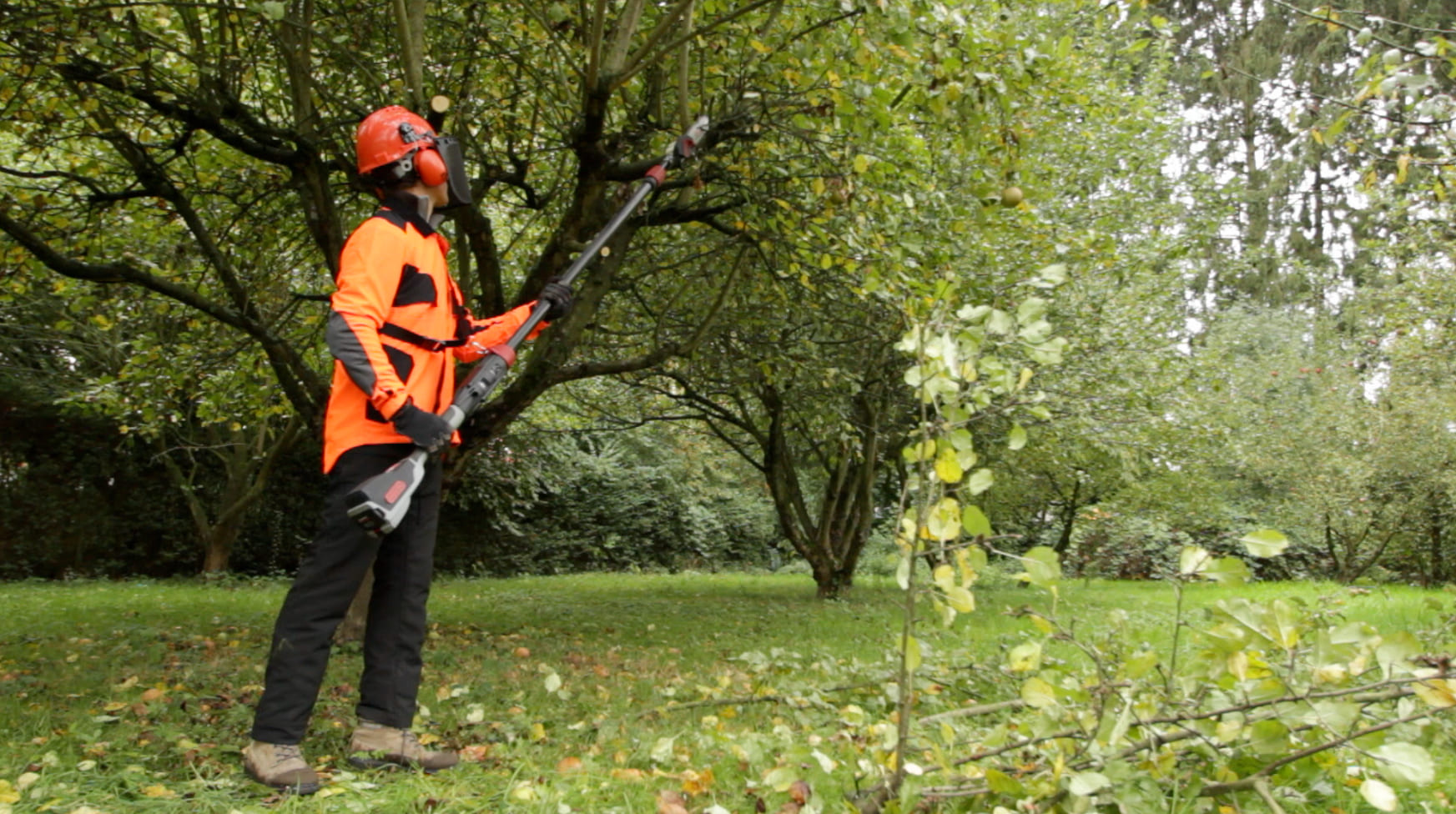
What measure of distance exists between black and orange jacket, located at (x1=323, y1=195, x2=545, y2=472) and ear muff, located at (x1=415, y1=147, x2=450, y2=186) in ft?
0.31

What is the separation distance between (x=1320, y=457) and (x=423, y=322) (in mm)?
14473

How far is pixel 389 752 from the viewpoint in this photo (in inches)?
122

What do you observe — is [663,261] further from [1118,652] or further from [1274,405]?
[1274,405]

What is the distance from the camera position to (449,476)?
6016mm

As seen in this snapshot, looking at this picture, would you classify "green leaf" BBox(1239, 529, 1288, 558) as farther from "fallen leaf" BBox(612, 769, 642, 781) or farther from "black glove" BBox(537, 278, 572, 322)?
"black glove" BBox(537, 278, 572, 322)

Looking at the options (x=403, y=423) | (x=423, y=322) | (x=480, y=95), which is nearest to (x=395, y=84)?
(x=480, y=95)

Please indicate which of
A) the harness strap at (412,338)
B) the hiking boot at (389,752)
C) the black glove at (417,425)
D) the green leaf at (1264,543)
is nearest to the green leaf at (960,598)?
the green leaf at (1264,543)

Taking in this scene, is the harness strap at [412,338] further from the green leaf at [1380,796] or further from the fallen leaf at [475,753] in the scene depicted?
the green leaf at [1380,796]

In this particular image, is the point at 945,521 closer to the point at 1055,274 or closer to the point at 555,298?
the point at 1055,274

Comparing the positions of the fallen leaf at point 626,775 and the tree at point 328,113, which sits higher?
the tree at point 328,113

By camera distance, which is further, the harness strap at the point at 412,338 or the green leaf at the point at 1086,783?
the harness strap at the point at 412,338

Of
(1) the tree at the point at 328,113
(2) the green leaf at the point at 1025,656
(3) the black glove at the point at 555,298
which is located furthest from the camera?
(1) the tree at the point at 328,113

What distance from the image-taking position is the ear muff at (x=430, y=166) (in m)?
3.40

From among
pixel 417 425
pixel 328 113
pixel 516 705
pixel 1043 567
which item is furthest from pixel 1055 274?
pixel 328 113
